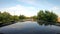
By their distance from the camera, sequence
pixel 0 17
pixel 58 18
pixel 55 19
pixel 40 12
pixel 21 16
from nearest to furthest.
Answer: pixel 0 17
pixel 55 19
pixel 58 18
pixel 40 12
pixel 21 16

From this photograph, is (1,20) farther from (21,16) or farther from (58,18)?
(21,16)

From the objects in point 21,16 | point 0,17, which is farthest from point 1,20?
point 21,16

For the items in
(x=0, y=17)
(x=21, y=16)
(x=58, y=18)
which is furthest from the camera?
(x=21, y=16)

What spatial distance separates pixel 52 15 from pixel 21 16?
35.3 meters

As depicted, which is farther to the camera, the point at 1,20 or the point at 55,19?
the point at 55,19

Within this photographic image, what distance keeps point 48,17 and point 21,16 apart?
3242 cm

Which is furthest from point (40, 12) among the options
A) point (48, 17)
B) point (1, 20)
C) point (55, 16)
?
point (1, 20)

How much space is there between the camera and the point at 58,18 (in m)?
51.0

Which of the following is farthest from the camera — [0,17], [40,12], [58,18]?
[40,12]

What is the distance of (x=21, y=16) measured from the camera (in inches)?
3162

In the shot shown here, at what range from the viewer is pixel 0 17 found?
3456cm

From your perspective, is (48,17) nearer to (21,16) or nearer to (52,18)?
(52,18)

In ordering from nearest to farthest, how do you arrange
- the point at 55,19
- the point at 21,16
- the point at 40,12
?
the point at 55,19, the point at 40,12, the point at 21,16

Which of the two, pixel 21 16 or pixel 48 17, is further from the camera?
pixel 21 16
